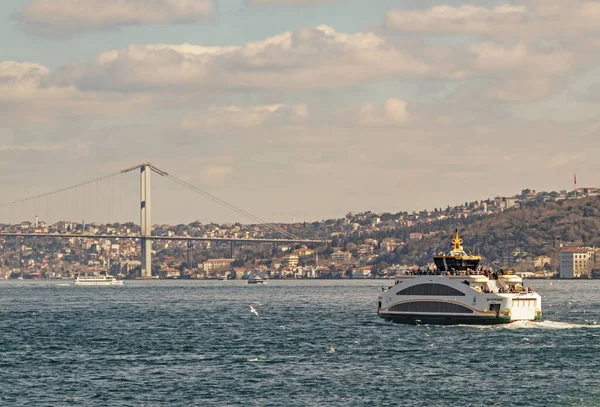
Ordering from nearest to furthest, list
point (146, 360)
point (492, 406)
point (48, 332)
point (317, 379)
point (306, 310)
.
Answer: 1. point (492, 406)
2. point (317, 379)
3. point (146, 360)
4. point (48, 332)
5. point (306, 310)

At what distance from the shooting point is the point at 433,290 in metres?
87.7

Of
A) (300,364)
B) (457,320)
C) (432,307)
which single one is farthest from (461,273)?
(300,364)

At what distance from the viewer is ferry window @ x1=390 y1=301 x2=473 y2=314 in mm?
86938

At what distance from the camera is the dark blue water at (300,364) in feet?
181

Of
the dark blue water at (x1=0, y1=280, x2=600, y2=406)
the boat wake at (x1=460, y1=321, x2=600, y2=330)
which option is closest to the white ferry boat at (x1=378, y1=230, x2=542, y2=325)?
the boat wake at (x1=460, y1=321, x2=600, y2=330)

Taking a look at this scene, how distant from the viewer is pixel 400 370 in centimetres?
6425

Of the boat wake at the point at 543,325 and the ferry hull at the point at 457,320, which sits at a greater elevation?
the ferry hull at the point at 457,320

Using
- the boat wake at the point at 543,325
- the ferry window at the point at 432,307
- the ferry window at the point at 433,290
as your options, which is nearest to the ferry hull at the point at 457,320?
the ferry window at the point at 432,307

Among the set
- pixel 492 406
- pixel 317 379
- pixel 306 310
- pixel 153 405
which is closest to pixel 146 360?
pixel 317 379

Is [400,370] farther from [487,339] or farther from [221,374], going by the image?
[487,339]

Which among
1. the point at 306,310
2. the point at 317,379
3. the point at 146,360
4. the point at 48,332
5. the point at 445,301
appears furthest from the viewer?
the point at 306,310

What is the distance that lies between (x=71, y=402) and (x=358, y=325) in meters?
45.8

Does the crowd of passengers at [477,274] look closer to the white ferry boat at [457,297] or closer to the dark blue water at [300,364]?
the white ferry boat at [457,297]

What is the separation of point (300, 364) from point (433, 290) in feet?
73.3
